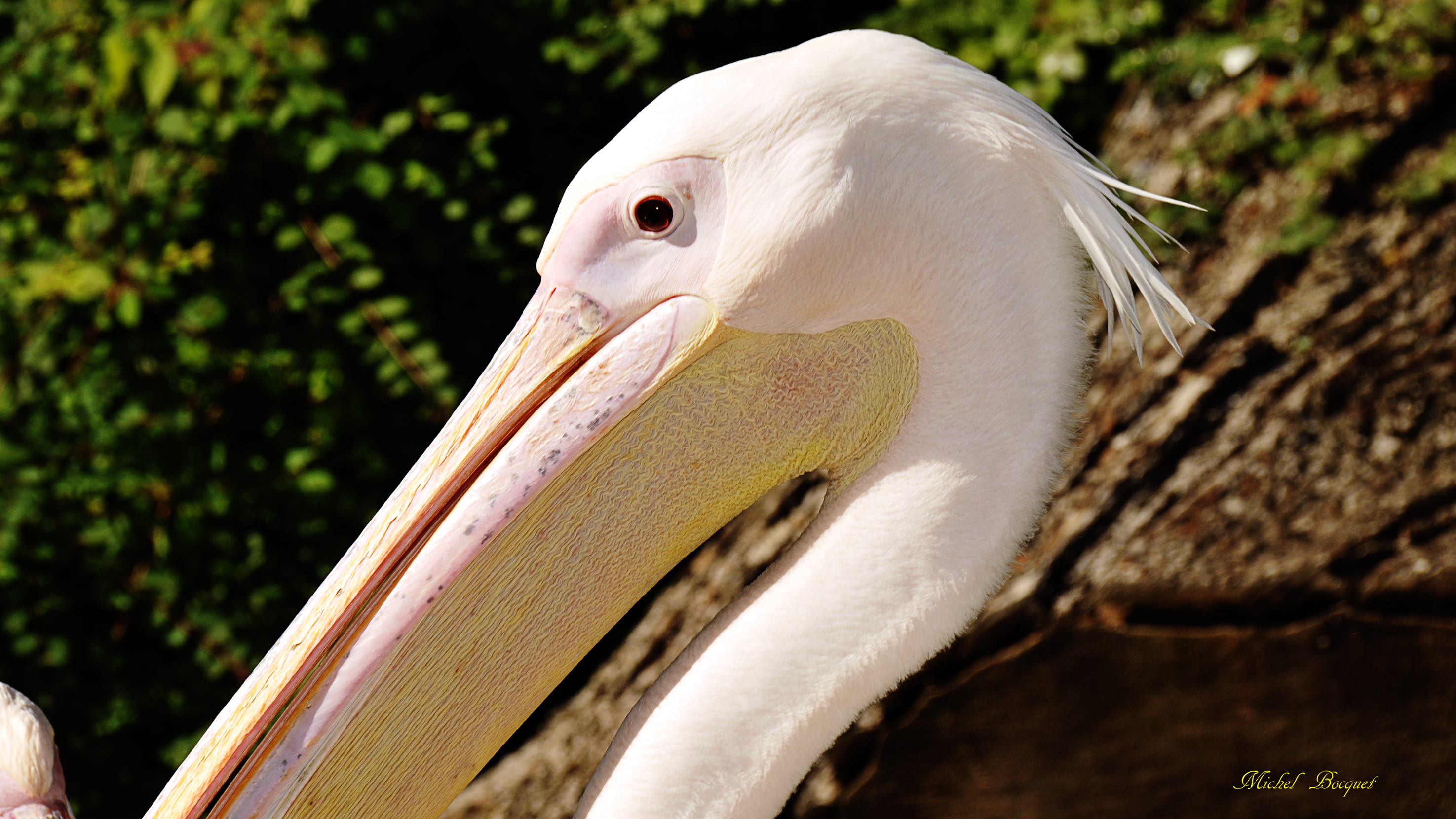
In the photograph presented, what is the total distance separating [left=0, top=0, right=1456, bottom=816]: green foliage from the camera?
92.9 inches

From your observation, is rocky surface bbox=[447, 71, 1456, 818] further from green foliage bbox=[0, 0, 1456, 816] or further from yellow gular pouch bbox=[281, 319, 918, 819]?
yellow gular pouch bbox=[281, 319, 918, 819]

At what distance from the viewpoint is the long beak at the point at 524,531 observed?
1022mm

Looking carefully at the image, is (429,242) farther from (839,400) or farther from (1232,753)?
(1232,753)

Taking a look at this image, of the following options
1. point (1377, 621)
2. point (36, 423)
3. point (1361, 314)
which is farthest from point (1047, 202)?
point (36, 423)

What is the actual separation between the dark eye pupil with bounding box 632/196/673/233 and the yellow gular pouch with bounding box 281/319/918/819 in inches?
4.6

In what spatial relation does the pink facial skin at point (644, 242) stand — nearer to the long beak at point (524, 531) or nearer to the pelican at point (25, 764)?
the long beak at point (524, 531)

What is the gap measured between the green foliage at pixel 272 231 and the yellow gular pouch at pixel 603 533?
1522 millimetres

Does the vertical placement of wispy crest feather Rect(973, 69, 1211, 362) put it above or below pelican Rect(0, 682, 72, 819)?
above

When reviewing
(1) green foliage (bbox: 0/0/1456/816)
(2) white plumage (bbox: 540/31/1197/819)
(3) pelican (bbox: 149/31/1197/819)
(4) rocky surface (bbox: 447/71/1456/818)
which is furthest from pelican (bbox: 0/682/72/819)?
(1) green foliage (bbox: 0/0/1456/816)

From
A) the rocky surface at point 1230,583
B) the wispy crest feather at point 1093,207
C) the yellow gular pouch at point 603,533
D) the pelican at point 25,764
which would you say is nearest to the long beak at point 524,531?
the yellow gular pouch at point 603,533

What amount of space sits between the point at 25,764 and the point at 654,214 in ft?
3.40

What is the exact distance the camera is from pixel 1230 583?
5.78 feet

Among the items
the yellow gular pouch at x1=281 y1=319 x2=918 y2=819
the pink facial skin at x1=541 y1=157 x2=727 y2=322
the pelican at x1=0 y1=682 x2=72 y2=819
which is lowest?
the pelican at x1=0 y1=682 x2=72 y2=819

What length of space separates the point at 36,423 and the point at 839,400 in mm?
2166
